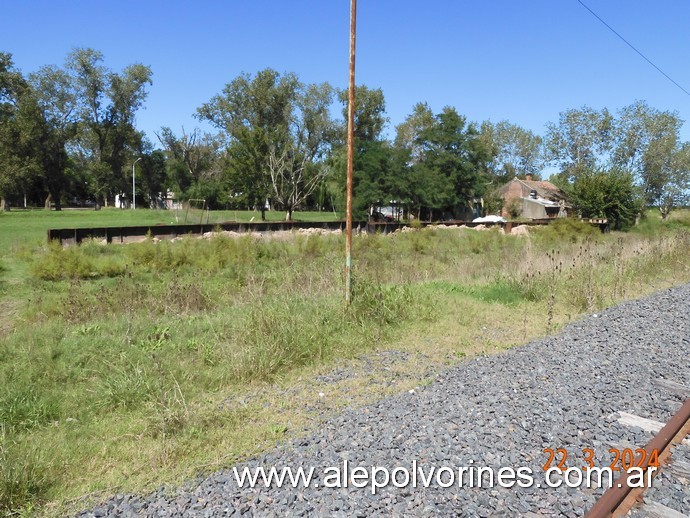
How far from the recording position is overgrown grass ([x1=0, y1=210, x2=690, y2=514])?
15.6 ft

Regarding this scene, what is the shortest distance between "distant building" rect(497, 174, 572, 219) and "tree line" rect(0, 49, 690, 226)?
3.07 metres

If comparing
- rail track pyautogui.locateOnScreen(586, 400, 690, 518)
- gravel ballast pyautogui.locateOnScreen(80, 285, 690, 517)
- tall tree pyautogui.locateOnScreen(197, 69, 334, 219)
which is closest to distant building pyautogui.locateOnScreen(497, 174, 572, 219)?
tall tree pyautogui.locateOnScreen(197, 69, 334, 219)

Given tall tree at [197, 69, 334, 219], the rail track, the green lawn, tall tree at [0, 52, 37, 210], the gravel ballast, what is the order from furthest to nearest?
tall tree at [197, 69, 334, 219] < tall tree at [0, 52, 37, 210] < the green lawn < the gravel ballast < the rail track

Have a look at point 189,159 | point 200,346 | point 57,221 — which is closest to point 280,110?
point 189,159

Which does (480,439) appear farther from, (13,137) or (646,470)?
(13,137)

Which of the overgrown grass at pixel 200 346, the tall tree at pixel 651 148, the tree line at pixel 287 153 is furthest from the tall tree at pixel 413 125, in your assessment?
the overgrown grass at pixel 200 346

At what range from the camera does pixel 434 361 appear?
7.53 meters

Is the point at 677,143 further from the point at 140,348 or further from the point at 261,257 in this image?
the point at 140,348

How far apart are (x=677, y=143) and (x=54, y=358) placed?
248ft

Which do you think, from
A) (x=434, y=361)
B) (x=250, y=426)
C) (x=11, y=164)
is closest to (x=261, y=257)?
(x=434, y=361)

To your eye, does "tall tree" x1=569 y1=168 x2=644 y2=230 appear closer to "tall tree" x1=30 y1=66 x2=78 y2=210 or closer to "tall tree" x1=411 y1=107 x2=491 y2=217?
"tall tree" x1=411 y1=107 x2=491 y2=217

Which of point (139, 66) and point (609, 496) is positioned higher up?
point (139, 66)

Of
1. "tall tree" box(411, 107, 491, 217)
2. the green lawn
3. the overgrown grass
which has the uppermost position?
"tall tree" box(411, 107, 491, 217)

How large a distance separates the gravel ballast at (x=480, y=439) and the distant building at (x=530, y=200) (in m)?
73.7
